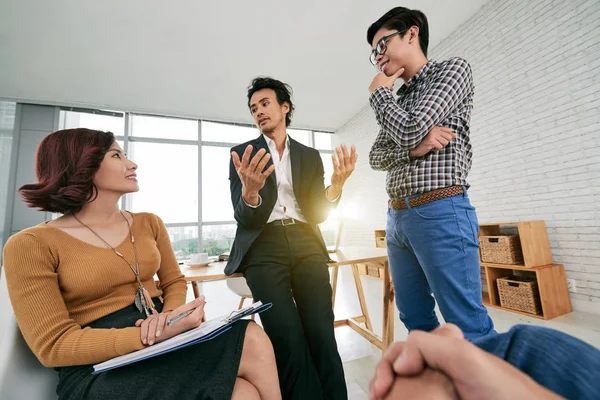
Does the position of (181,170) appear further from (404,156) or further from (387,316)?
(404,156)

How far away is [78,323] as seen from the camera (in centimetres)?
81

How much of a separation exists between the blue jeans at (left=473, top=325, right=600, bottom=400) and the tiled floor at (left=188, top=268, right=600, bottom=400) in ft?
4.25

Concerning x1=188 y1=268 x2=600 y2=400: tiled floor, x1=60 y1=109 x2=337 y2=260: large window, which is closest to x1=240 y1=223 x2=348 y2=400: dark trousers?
x1=188 y1=268 x2=600 y2=400: tiled floor

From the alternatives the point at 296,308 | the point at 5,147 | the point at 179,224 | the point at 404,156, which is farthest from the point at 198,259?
the point at 5,147

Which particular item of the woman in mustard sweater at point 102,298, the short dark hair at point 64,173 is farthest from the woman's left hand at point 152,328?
the short dark hair at point 64,173

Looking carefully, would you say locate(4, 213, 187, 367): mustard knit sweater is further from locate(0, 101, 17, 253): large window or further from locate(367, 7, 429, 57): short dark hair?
locate(0, 101, 17, 253): large window

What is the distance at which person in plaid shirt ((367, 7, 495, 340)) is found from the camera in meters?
0.94

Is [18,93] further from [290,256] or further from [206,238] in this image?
[290,256]

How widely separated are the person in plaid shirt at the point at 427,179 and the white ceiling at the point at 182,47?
103 inches

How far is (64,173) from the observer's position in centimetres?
96

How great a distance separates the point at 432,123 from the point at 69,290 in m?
1.33

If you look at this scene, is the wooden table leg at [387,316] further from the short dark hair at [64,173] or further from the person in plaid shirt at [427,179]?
the short dark hair at [64,173]

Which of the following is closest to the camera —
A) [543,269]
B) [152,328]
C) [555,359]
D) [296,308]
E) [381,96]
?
[555,359]

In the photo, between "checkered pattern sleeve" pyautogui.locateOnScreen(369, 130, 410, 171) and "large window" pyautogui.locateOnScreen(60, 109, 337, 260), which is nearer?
"checkered pattern sleeve" pyautogui.locateOnScreen(369, 130, 410, 171)
